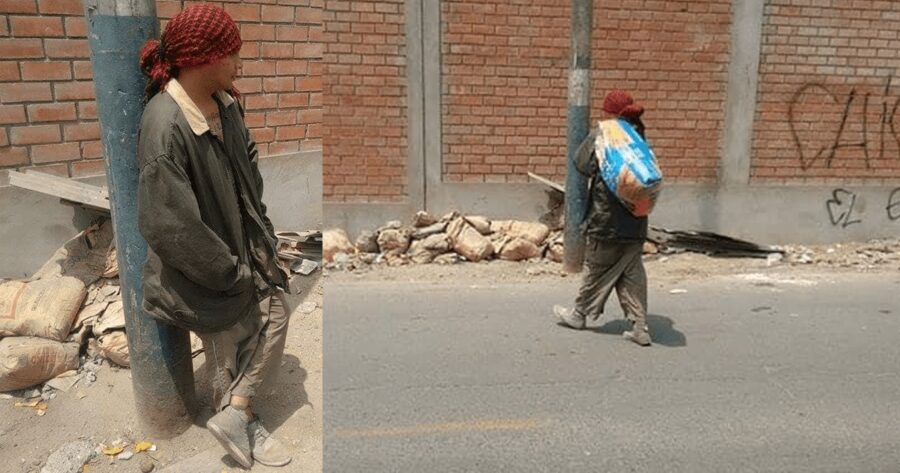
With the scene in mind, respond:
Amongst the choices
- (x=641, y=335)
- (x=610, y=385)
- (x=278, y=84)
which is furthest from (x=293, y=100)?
(x=641, y=335)

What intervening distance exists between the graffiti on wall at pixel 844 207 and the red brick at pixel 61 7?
6710mm

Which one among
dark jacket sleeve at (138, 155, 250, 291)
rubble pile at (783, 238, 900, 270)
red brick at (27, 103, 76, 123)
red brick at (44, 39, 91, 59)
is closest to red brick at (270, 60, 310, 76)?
red brick at (44, 39, 91, 59)

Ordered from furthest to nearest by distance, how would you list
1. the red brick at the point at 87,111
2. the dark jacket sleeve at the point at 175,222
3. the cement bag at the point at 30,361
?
the red brick at the point at 87,111
the cement bag at the point at 30,361
the dark jacket sleeve at the point at 175,222

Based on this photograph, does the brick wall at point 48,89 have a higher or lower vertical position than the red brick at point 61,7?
lower

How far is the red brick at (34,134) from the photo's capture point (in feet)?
9.85

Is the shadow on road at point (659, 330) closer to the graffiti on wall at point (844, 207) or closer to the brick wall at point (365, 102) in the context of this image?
the brick wall at point (365, 102)

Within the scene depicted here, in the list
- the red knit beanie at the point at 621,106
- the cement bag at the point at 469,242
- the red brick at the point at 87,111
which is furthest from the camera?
the cement bag at the point at 469,242

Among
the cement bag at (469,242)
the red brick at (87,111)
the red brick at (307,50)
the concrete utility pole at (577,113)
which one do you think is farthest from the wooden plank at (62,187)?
the cement bag at (469,242)

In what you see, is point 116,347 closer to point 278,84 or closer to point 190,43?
point 190,43

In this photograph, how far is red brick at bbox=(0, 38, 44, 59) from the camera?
116 inches

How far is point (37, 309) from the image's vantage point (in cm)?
299

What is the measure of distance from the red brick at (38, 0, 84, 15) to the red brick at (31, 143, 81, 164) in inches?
22.5

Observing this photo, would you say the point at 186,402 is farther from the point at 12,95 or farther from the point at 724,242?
the point at 724,242

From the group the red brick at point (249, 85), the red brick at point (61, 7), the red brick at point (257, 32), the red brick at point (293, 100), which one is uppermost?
the red brick at point (61, 7)
